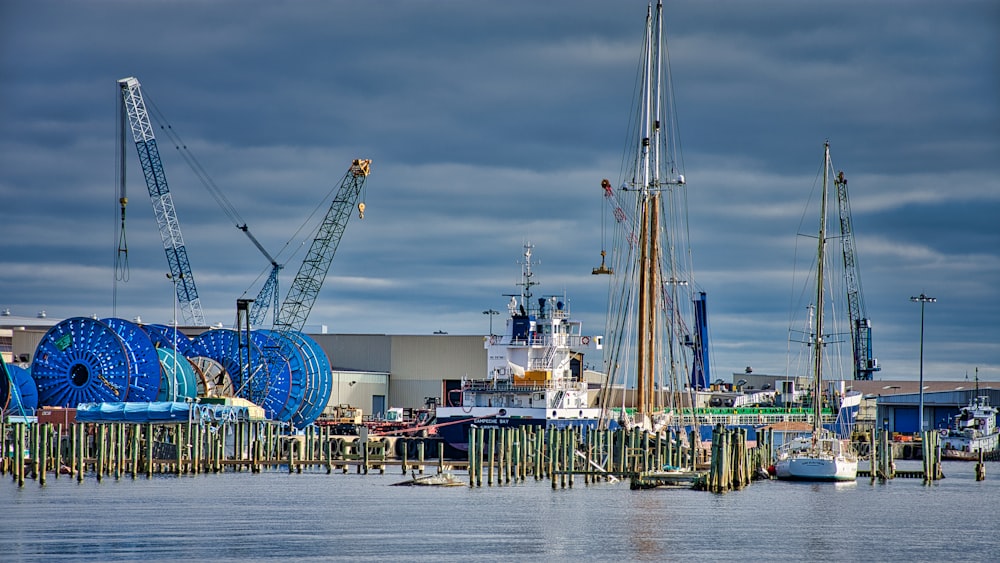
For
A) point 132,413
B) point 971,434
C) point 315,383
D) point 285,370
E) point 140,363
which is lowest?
point 971,434

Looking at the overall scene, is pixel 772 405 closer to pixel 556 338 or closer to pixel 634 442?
pixel 556 338

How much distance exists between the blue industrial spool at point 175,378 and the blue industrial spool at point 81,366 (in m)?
1.97

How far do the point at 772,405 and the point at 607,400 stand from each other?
1753 inches

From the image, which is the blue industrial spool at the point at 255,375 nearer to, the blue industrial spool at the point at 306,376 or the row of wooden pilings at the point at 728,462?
the blue industrial spool at the point at 306,376

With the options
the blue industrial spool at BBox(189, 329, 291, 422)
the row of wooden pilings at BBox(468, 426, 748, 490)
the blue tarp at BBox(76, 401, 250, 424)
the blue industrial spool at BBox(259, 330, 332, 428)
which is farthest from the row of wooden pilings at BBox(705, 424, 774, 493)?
the blue industrial spool at BBox(259, 330, 332, 428)

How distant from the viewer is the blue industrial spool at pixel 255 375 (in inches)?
4432

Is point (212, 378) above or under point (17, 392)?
above

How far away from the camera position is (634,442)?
259 ft

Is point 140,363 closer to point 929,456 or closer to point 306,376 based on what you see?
point 306,376

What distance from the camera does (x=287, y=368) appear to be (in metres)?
116

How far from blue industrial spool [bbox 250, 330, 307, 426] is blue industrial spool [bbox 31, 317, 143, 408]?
57.4 feet

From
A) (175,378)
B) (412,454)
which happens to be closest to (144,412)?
(175,378)

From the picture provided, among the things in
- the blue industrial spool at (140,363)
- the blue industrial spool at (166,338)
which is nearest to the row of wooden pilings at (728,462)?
the blue industrial spool at (140,363)

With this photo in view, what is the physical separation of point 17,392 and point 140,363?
25.9 feet
